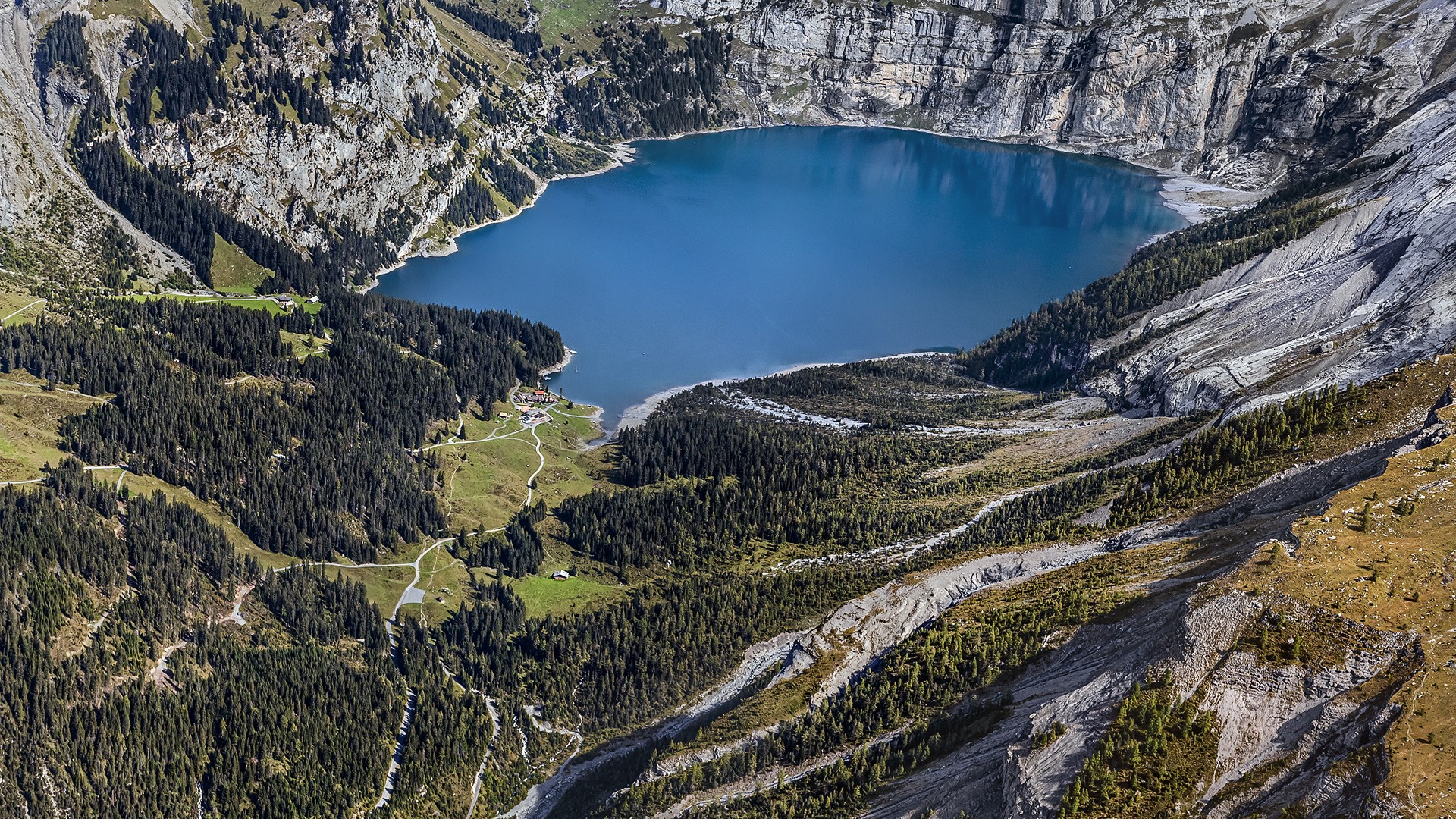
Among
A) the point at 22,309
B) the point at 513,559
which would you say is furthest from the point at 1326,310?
the point at 22,309

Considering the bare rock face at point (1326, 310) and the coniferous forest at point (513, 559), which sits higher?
the bare rock face at point (1326, 310)

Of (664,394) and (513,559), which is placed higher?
(664,394)

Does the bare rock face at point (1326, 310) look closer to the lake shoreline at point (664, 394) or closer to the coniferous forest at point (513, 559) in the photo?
the coniferous forest at point (513, 559)

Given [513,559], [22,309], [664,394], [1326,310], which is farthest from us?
[664,394]

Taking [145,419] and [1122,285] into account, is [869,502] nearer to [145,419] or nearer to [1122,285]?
[1122,285]

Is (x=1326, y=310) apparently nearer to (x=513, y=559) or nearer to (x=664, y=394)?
(x=664, y=394)

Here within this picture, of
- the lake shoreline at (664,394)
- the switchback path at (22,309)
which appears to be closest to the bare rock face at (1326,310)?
the lake shoreline at (664,394)

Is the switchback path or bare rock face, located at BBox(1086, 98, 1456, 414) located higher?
bare rock face, located at BBox(1086, 98, 1456, 414)

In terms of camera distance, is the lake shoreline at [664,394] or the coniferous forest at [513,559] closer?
the coniferous forest at [513,559]

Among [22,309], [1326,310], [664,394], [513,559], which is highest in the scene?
[1326,310]

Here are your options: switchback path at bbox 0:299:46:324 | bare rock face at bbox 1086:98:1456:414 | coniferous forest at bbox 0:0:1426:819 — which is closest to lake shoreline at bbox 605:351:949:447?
coniferous forest at bbox 0:0:1426:819

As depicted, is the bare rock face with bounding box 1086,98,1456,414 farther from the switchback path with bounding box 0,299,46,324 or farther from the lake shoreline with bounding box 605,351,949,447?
the switchback path with bounding box 0,299,46,324
